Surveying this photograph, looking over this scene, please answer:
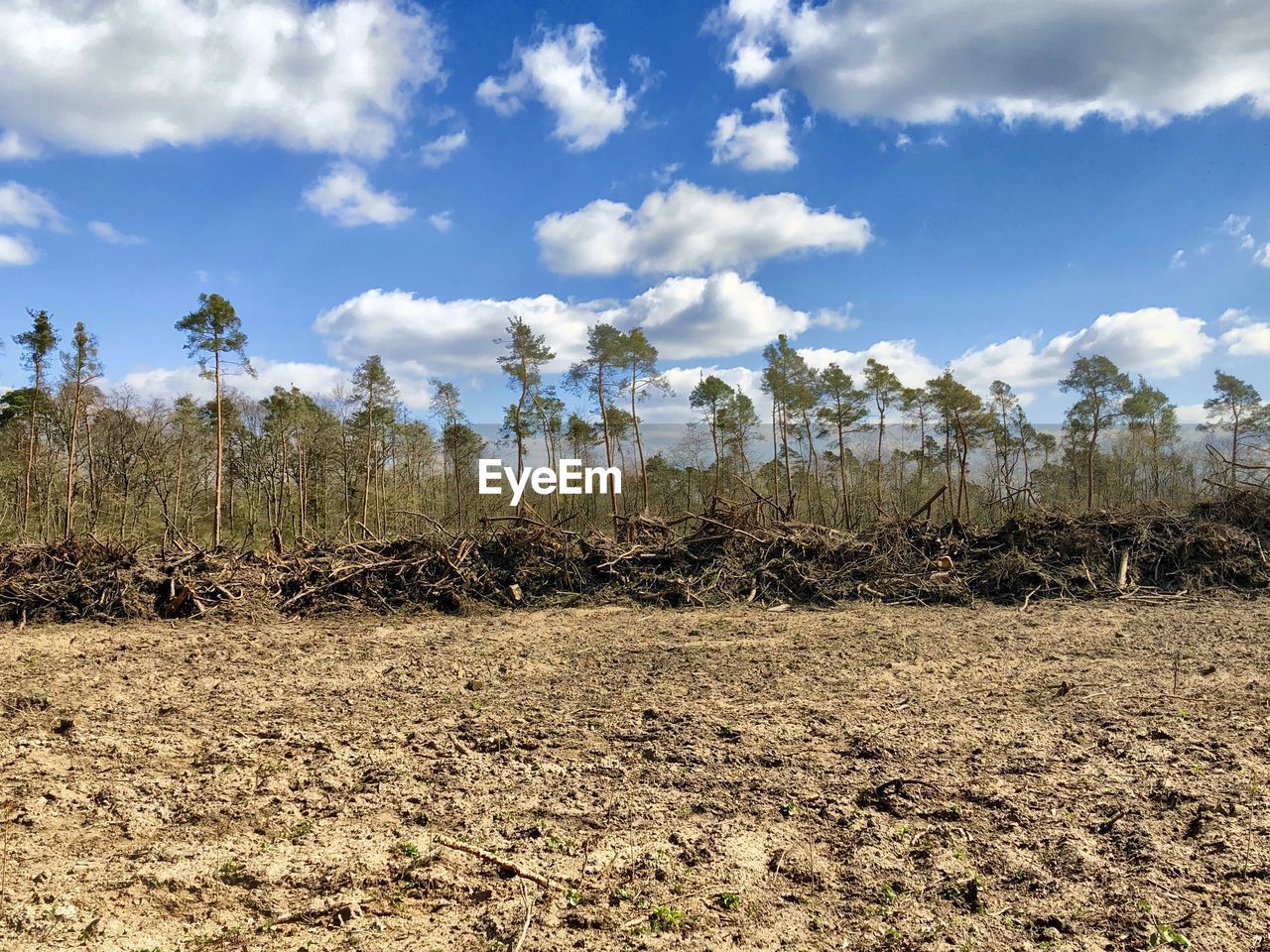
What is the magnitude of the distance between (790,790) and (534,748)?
62.7 inches

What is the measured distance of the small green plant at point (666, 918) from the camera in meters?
2.52

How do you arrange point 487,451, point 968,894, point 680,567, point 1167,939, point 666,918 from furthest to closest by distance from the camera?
point 487,451 → point 680,567 → point 968,894 → point 666,918 → point 1167,939

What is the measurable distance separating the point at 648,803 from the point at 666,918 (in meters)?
0.97

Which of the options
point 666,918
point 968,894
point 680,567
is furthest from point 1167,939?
point 680,567

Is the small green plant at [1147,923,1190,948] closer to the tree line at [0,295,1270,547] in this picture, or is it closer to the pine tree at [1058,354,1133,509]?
the tree line at [0,295,1270,547]

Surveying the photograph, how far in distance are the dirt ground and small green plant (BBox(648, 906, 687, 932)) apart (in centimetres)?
1

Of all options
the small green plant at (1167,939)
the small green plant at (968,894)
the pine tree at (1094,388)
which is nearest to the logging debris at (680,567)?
the small green plant at (968,894)

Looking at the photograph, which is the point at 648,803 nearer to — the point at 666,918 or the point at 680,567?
the point at 666,918

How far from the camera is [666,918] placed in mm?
2568

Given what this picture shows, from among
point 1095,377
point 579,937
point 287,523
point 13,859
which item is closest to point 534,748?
point 579,937

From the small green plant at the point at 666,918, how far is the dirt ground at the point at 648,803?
1cm

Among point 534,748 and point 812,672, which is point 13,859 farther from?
point 812,672

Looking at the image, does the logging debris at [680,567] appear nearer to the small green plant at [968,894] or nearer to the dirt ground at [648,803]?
the dirt ground at [648,803]

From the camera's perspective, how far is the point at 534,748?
4.35 metres
